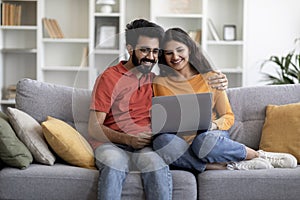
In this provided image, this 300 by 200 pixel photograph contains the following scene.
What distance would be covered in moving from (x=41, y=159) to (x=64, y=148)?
0.14 metres

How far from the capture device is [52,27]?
5.62 m

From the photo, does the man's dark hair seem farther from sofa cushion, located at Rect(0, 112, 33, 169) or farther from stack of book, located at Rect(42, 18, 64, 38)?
stack of book, located at Rect(42, 18, 64, 38)

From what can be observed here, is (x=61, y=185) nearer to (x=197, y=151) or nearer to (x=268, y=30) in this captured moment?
(x=197, y=151)

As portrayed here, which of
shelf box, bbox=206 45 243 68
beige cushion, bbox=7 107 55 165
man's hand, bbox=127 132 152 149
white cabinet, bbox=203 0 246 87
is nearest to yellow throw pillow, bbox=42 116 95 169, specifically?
beige cushion, bbox=7 107 55 165

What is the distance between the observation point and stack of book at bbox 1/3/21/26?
220 inches

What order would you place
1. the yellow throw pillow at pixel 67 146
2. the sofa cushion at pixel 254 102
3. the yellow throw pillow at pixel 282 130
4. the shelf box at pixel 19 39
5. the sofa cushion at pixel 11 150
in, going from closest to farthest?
the sofa cushion at pixel 11 150, the yellow throw pillow at pixel 67 146, the yellow throw pillow at pixel 282 130, the sofa cushion at pixel 254 102, the shelf box at pixel 19 39

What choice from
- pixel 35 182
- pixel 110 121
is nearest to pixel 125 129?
pixel 110 121

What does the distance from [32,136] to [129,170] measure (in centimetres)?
55

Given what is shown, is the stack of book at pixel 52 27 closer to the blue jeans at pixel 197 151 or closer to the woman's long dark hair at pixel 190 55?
the woman's long dark hair at pixel 190 55

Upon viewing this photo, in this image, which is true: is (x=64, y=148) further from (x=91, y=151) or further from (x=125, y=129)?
(x=125, y=129)

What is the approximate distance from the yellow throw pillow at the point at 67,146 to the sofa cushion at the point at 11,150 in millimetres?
144

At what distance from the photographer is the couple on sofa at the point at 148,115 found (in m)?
2.88

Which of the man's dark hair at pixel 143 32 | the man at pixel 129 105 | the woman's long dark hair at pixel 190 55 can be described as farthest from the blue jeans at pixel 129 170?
the man's dark hair at pixel 143 32

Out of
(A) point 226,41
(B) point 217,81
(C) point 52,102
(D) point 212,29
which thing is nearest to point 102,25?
(D) point 212,29
